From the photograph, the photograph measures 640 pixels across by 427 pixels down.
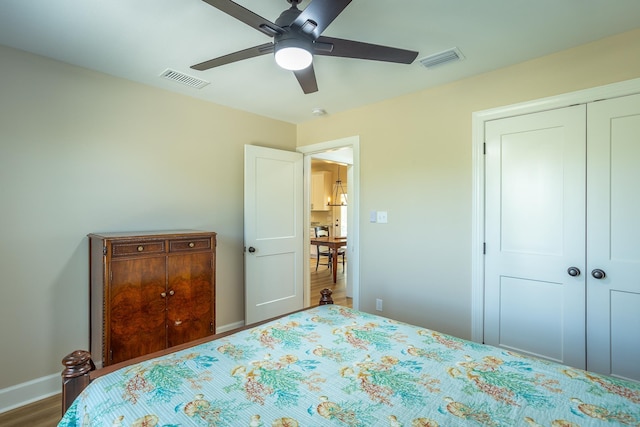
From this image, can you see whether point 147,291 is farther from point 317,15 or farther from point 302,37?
point 317,15

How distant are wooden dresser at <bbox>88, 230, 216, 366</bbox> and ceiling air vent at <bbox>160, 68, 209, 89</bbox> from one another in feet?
4.21

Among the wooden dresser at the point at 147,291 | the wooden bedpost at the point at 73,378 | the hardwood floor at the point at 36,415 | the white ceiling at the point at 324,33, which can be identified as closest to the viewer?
the wooden bedpost at the point at 73,378

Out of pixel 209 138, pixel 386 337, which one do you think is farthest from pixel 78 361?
pixel 209 138

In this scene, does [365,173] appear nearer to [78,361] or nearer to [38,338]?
[78,361]

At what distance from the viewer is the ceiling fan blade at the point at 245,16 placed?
1.26m

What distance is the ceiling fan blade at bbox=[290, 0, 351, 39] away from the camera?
1.28 meters

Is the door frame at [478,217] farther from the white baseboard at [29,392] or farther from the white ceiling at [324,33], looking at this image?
the white baseboard at [29,392]

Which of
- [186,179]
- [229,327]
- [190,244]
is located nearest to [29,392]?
[190,244]

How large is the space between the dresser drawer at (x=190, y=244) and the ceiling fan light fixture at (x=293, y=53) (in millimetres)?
1569

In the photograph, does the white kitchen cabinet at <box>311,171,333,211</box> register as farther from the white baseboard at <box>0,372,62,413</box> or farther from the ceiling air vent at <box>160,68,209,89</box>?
the white baseboard at <box>0,372,62,413</box>

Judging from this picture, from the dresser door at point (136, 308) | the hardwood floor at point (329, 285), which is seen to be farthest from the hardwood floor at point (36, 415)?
the hardwood floor at point (329, 285)

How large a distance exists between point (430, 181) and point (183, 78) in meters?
2.30

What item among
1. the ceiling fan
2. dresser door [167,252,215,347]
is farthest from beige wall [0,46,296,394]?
the ceiling fan

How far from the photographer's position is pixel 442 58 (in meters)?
2.31
